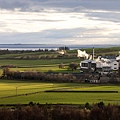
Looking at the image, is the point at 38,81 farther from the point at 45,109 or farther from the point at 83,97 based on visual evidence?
the point at 45,109

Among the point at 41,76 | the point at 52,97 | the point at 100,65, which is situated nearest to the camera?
the point at 52,97

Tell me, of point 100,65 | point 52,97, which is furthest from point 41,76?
point 100,65

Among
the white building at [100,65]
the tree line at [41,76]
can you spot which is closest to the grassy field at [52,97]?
the tree line at [41,76]

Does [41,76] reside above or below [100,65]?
below

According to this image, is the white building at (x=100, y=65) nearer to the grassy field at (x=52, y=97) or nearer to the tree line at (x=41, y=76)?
the tree line at (x=41, y=76)

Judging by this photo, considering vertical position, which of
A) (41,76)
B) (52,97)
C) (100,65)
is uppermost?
(100,65)

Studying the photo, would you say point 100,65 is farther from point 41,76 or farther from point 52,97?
point 52,97

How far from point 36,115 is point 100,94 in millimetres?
13376

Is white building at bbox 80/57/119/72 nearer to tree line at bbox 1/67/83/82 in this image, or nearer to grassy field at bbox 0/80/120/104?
tree line at bbox 1/67/83/82

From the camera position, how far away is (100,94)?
132 ft

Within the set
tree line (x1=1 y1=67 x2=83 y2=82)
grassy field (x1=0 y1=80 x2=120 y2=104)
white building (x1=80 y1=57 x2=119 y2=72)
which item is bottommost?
grassy field (x1=0 y1=80 x2=120 y2=104)

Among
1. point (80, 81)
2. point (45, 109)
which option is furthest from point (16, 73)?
point (45, 109)

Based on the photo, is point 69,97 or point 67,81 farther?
point 67,81

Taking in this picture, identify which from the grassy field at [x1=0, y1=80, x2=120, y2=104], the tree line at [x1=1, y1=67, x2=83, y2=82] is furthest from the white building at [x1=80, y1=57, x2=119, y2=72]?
the grassy field at [x1=0, y1=80, x2=120, y2=104]
